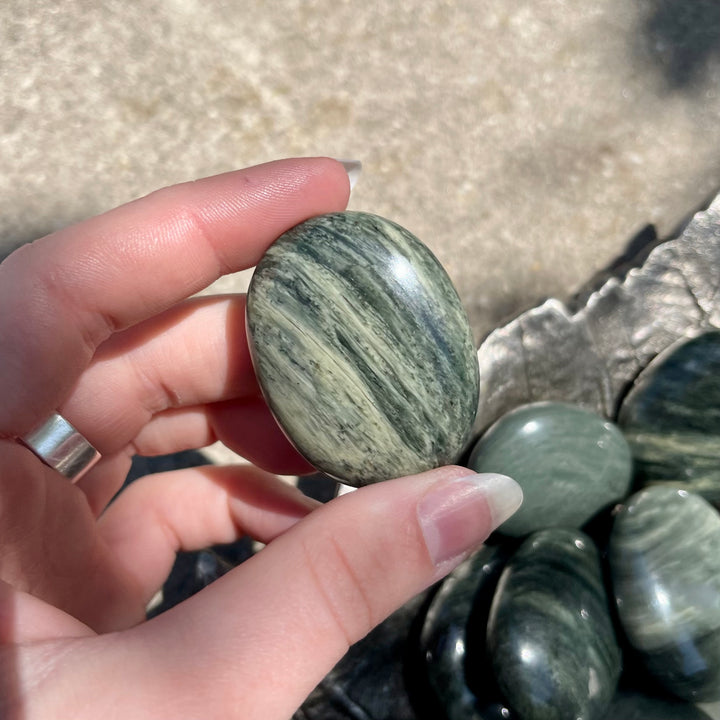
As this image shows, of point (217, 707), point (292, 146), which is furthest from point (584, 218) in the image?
point (217, 707)

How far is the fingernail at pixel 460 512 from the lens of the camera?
0.87 meters

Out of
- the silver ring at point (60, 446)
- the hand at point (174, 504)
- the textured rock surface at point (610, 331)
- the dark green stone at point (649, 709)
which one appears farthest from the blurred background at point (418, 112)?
the dark green stone at point (649, 709)

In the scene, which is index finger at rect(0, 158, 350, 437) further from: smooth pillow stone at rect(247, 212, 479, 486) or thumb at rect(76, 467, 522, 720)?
thumb at rect(76, 467, 522, 720)

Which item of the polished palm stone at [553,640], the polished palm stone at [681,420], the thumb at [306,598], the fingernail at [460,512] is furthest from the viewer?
the polished palm stone at [681,420]

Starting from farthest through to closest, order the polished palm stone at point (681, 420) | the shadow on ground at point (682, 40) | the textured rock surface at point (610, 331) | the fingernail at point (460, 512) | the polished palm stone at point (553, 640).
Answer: the shadow on ground at point (682, 40) < the textured rock surface at point (610, 331) < the polished palm stone at point (681, 420) < the polished palm stone at point (553, 640) < the fingernail at point (460, 512)

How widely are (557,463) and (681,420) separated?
230mm

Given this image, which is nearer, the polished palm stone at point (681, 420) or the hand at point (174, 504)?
the hand at point (174, 504)

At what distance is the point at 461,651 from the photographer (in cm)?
116

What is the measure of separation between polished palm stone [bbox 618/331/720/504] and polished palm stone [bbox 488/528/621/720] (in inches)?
9.7

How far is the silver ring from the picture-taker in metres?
1.12

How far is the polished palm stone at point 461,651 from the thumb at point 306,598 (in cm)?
30

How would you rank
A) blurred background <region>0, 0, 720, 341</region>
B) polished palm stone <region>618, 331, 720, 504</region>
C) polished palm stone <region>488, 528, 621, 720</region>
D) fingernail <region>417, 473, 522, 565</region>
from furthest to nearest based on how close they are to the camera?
blurred background <region>0, 0, 720, 341</region>
polished palm stone <region>618, 331, 720, 504</region>
polished palm stone <region>488, 528, 621, 720</region>
fingernail <region>417, 473, 522, 565</region>

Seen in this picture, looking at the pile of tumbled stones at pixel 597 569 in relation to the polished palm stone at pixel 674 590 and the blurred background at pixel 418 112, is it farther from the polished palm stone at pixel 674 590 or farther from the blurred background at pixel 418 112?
the blurred background at pixel 418 112

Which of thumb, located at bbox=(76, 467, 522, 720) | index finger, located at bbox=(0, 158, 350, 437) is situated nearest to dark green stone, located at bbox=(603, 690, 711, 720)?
thumb, located at bbox=(76, 467, 522, 720)
